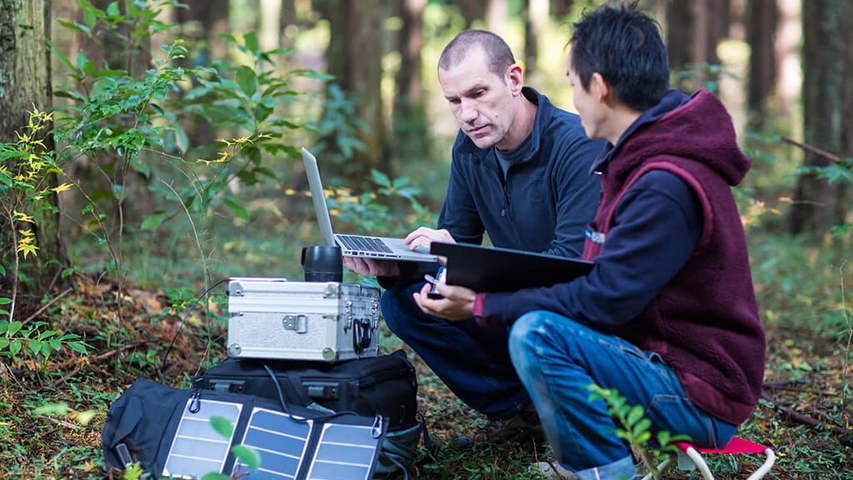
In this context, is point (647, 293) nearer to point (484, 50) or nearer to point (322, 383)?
point (322, 383)

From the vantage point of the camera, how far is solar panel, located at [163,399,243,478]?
2.85 meters

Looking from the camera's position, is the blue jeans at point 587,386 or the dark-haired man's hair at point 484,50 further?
the dark-haired man's hair at point 484,50

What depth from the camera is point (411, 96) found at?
63.6 ft

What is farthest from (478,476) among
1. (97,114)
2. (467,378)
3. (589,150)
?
(97,114)

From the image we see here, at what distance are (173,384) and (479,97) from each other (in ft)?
6.54

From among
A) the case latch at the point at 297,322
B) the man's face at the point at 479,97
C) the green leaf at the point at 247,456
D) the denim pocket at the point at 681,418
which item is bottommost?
the green leaf at the point at 247,456

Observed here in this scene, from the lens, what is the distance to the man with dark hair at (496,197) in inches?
139

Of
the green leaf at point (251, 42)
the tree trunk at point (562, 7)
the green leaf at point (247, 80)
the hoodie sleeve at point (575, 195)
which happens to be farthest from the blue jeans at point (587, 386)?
the tree trunk at point (562, 7)

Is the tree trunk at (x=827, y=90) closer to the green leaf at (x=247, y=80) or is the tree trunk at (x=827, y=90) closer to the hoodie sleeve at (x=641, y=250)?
the green leaf at (x=247, y=80)

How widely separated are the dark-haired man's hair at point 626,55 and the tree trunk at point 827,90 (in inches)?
280

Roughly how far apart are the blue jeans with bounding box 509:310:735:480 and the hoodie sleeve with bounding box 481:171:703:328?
0.10 metres

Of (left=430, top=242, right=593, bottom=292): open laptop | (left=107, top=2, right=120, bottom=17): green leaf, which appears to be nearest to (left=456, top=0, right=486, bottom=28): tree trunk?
(left=107, top=2, right=120, bottom=17): green leaf

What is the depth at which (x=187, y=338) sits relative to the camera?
4.50 metres

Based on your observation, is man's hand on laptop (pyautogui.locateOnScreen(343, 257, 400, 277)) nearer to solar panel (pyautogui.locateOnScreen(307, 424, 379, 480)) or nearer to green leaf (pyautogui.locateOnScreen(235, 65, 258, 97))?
solar panel (pyautogui.locateOnScreen(307, 424, 379, 480))
